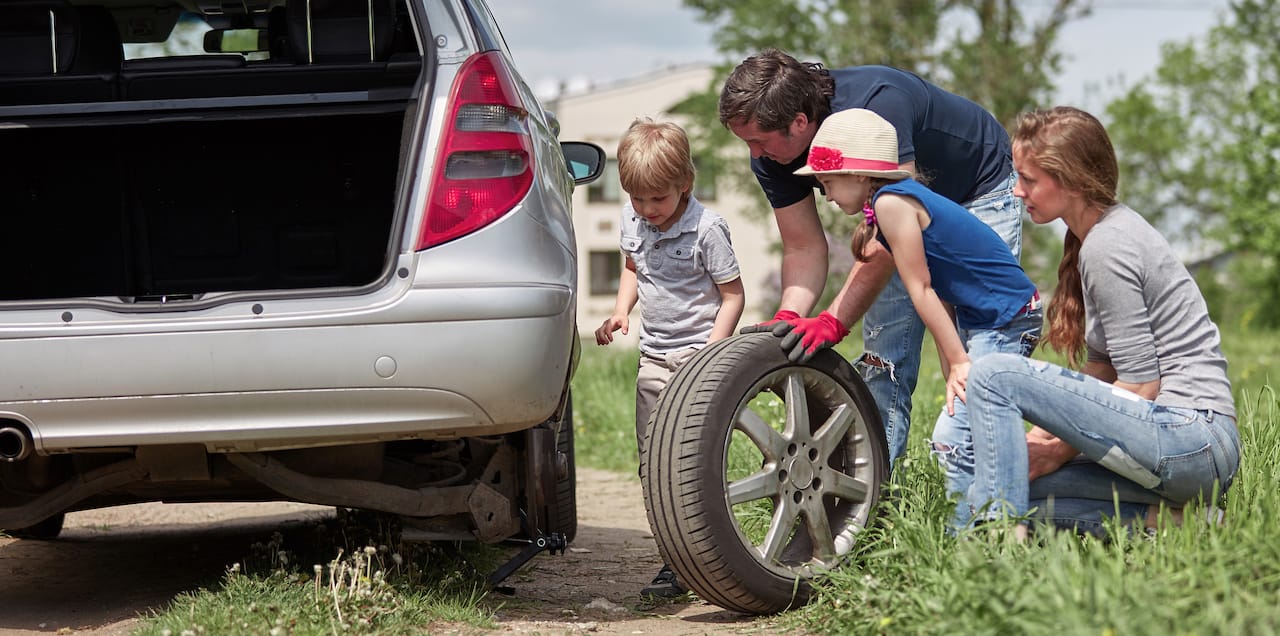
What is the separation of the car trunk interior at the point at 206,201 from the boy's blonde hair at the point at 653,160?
0.70 m

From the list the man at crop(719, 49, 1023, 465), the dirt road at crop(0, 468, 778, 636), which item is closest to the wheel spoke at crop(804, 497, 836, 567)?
the dirt road at crop(0, 468, 778, 636)

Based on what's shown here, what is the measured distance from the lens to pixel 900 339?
4.14 meters

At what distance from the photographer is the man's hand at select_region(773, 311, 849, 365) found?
3461 millimetres

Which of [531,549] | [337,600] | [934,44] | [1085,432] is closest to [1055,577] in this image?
[1085,432]

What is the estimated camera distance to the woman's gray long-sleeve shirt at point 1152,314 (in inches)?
125

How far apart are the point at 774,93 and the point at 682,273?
74 cm

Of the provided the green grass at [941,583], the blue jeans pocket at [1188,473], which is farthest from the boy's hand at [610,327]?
the blue jeans pocket at [1188,473]

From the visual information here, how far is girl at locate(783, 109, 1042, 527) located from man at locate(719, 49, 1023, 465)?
0.20 feet

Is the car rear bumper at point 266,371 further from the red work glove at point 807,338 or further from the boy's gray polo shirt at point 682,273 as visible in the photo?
the boy's gray polo shirt at point 682,273

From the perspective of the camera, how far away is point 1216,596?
8.18 feet

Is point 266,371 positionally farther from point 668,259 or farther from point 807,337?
point 668,259

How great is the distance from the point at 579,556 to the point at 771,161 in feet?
5.41

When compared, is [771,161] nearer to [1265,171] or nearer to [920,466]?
[920,466]

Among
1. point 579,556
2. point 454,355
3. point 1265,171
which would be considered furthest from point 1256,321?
point 454,355
